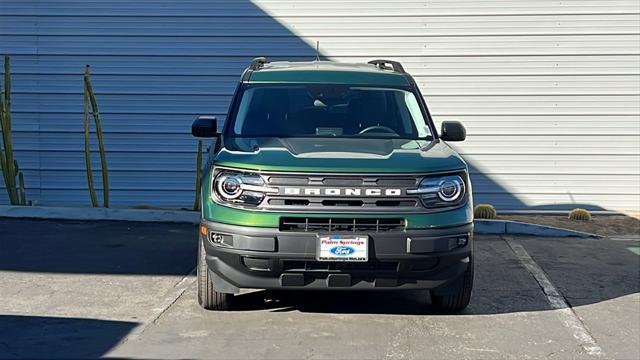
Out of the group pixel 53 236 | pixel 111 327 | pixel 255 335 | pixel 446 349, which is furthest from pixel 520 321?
pixel 53 236

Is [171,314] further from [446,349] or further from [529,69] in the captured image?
[529,69]

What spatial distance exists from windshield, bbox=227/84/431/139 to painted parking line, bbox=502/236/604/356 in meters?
1.71

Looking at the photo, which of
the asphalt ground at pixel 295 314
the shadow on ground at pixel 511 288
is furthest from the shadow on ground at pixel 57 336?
the shadow on ground at pixel 511 288

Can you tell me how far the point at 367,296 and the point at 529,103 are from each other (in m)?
5.35

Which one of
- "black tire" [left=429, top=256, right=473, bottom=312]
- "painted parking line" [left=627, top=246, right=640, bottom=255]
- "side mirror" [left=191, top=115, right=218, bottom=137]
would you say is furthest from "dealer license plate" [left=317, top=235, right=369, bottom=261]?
"painted parking line" [left=627, top=246, right=640, bottom=255]

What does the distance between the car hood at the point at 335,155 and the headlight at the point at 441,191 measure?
8cm

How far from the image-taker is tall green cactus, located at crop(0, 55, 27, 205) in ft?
33.7

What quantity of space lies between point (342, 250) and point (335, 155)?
2.38 ft

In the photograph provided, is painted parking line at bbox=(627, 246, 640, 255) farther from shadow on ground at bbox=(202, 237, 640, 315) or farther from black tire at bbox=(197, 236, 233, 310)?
black tire at bbox=(197, 236, 233, 310)

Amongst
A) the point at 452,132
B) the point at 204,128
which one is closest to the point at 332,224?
the point at 204,128

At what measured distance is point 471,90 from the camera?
11.1 m

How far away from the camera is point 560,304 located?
6574mm

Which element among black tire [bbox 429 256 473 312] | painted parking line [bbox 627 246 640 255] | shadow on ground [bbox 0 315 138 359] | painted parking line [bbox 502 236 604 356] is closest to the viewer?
shadow on ground [bbox 0 315 138 359]

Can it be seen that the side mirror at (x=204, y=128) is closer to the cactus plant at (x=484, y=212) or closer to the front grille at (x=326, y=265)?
the front grille at (x=326, y=265)
